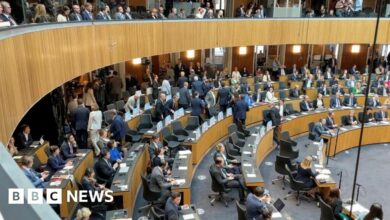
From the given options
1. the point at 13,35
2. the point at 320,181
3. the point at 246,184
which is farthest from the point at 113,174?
the point at 320,181

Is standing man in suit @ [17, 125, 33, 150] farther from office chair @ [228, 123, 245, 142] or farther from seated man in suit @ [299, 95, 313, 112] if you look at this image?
seated man in suit @ [299, 95, 313, 112]

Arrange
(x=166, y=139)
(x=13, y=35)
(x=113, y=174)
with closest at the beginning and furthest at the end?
(x=13, y=35) → (x=113, y=174) → (x=166, y=139)

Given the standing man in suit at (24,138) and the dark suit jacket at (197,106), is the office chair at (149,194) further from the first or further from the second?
the dark suit jacket at (197,106)

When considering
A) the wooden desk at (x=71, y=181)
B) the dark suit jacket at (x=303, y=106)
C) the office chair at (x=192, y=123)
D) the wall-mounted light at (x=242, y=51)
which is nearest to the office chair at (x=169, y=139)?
the office chair at (x=192, y=123)

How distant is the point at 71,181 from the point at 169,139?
389cm

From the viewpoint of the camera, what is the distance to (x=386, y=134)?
14.4 metres

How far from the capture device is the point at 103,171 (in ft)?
28.1

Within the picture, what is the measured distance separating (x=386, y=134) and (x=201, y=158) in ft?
24.8

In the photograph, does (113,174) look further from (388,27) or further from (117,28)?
(388,27)

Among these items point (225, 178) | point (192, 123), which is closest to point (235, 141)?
point (192, 123)

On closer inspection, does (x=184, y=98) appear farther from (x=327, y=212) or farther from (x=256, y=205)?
(x=327, y=212)

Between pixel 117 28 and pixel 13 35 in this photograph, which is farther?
pixel 117 28

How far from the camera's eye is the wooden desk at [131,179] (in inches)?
310

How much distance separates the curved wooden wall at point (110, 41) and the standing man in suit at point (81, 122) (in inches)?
39.4
